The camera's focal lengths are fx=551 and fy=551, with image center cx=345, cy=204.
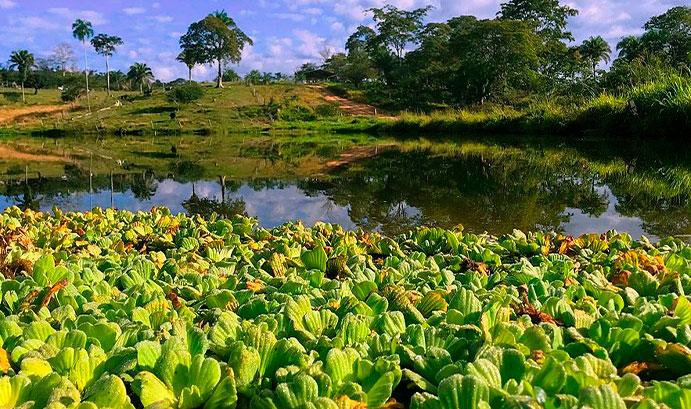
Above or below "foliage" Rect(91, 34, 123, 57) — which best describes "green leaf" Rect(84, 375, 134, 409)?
below

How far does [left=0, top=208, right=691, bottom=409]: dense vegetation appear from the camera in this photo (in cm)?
111

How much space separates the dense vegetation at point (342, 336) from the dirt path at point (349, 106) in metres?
42.6

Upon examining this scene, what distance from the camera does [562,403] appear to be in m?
1.00

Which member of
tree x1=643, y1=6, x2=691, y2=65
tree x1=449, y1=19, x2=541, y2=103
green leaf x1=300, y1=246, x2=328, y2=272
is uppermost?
tree x1=643, y1=6, x2=691, y2=65

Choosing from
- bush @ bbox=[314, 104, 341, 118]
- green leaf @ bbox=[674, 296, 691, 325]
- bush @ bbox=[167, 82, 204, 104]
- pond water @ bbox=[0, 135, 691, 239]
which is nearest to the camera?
green leaf @ bbox=[674, 296, 691, 325]

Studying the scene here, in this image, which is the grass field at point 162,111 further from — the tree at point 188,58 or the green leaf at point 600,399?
the green leaf at point 600,399

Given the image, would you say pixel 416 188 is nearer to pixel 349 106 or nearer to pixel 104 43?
pixel 349 106

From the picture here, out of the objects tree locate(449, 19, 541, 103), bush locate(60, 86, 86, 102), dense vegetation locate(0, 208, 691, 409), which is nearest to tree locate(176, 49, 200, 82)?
bush locate(60, 86, 86, 102)

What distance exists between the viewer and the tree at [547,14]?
4372cm

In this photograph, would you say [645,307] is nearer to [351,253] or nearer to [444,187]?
[351,253]

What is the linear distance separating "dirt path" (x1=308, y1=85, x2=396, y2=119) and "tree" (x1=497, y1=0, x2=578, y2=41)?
13.1m

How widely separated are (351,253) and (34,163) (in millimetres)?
16445

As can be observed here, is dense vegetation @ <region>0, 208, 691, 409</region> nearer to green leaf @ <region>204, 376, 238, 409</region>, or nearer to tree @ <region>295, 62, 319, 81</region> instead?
green leaf @ <region>204, 376, 238, 409</region>

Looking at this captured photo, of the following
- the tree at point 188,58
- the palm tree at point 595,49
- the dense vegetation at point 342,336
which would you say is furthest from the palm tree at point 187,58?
the dense vegetation at point 342,336
